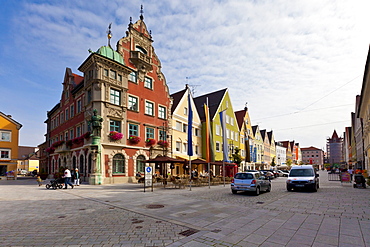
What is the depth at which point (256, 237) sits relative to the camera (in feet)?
21.7

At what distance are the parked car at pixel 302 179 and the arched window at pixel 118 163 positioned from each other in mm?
16814

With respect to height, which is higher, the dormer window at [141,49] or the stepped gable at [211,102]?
the dormer window at [141,49]

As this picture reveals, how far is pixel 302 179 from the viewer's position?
1781 centimetres

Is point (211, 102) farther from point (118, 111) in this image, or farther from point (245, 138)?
point (118, 111)

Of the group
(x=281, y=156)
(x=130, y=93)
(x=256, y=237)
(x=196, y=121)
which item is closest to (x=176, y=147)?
(x=196, y=121)

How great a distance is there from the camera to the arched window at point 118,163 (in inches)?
1026

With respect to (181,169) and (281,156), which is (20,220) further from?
(281,156)

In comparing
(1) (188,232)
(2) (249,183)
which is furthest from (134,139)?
(1) (188,232)

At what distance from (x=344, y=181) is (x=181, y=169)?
63.9 ft

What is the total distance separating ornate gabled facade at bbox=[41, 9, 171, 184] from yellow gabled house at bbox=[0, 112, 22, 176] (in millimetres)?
14166

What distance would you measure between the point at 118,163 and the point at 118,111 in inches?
222

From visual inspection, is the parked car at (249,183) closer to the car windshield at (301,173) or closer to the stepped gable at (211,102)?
the car windshield at (301,173)

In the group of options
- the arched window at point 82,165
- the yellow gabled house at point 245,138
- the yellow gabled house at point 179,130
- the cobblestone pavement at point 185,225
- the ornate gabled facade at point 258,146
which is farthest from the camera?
Answer: the ornate gabled facade at point 258,146

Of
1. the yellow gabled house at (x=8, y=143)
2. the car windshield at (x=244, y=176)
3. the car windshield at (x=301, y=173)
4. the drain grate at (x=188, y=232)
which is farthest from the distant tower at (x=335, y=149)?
the drain grate at (x=188, y=232)
